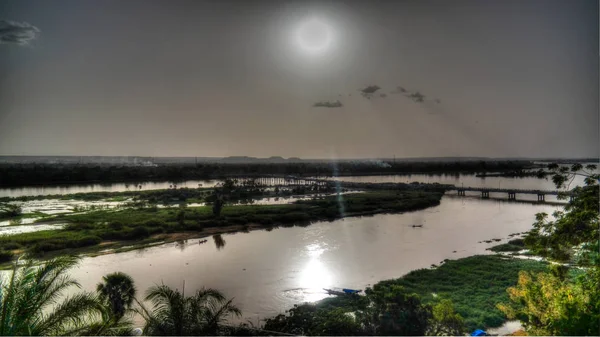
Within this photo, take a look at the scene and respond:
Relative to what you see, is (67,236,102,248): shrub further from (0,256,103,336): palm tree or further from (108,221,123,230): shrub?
(0,256,103,336): palm tree

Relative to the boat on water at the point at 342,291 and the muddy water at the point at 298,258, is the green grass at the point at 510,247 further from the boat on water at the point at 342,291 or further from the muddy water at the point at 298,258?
the boat on water at the point at 342,291

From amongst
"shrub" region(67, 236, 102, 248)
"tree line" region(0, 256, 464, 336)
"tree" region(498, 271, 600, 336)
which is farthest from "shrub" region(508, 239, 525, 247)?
"shrub" region(67, 236, 102, 248)

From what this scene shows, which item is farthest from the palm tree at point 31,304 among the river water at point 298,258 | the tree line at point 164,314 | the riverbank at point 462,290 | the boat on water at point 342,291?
the boat on water at point 342,291

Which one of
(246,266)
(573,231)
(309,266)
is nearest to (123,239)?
(246,266)

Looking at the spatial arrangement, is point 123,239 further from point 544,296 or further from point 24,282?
point 544,296

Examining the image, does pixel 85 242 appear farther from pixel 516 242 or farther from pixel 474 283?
pixel 516 242
